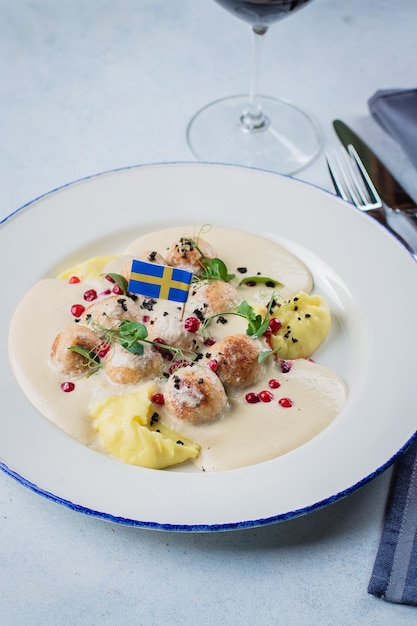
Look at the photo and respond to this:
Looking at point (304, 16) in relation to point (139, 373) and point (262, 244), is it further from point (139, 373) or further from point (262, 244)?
point (139, 373)

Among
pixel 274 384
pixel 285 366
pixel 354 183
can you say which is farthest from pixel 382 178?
pixel 274 384

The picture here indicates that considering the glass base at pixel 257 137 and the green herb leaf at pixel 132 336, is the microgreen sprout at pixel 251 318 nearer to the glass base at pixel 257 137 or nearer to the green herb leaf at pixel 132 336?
the green herb leaf at pixel 132 336

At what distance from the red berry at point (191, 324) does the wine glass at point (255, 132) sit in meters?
1.22

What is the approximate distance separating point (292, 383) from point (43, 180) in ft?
5.71

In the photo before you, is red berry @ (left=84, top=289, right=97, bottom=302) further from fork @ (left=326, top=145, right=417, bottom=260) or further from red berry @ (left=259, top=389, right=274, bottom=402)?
fork @ (left=326, top=145, right=417, bottom=260)

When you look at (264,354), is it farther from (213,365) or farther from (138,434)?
(138,434)

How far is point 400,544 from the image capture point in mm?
2336

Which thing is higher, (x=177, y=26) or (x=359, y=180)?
(x=177, y=26)

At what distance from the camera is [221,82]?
428 cm

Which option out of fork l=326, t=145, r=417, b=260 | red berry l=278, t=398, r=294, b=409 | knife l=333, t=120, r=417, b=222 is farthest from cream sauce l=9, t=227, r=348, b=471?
knife l=333, t=120, r=417, b=222

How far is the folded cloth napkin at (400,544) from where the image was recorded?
2.24 metres

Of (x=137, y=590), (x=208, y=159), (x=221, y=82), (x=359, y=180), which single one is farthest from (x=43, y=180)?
(x=137, y=590)

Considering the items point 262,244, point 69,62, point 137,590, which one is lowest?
point 137,590

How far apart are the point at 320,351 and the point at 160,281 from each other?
63 centimetres
